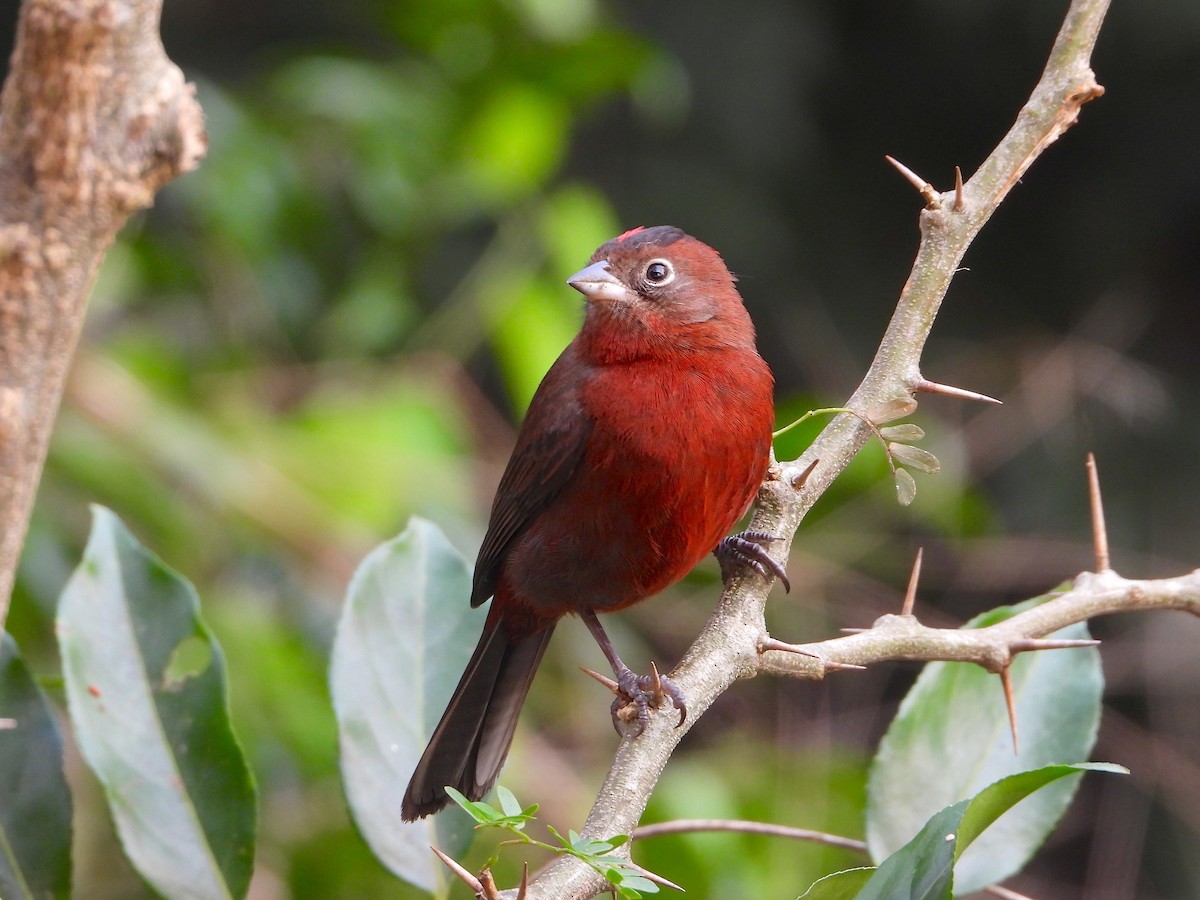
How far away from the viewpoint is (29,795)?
2141 mm

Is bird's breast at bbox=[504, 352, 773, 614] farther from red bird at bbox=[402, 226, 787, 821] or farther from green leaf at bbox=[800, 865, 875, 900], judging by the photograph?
green leaf at bbox=[800, 865, 875, 900]

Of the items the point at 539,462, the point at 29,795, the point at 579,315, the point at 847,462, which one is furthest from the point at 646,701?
the point at 579,315

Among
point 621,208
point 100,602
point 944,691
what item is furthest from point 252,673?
point 621,208

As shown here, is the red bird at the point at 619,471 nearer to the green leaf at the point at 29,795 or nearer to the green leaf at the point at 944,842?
the green leaf at the point at 29,795

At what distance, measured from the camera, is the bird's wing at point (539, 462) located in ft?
9.94

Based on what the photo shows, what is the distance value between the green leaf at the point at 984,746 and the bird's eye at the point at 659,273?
1.20 meters

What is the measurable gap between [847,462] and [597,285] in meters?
1.04

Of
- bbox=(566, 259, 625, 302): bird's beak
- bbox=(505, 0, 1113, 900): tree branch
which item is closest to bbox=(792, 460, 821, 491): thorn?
bbox=(505, 0, 1113, 900): tree branch

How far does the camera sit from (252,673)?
13.1ft

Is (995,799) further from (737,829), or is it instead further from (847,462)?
(847,462)

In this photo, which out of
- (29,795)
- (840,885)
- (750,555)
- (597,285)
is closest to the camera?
(840,885)

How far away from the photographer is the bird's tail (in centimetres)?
300

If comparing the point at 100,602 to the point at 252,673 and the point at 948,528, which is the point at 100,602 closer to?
the point at 252,673

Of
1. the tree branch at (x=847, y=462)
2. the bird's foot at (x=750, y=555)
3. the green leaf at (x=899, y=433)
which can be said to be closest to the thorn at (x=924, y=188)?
the tree branch at (x=847, y=462)
